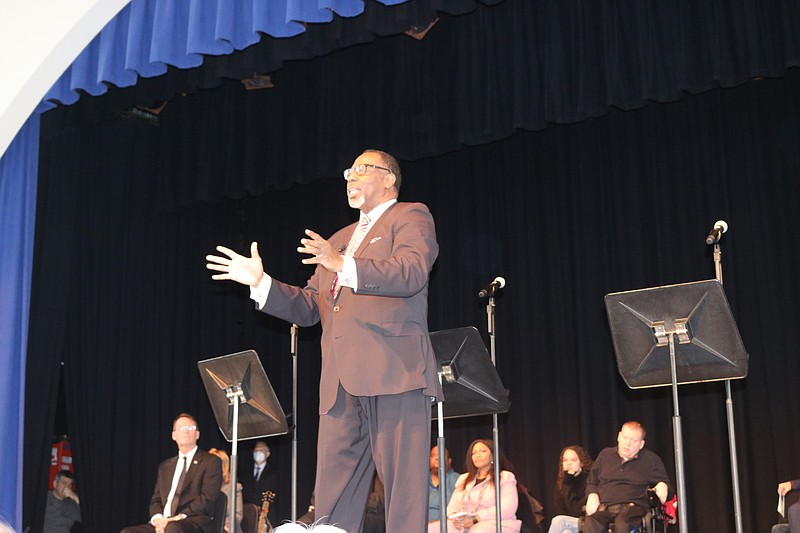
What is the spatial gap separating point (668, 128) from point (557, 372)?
2086 millimetres

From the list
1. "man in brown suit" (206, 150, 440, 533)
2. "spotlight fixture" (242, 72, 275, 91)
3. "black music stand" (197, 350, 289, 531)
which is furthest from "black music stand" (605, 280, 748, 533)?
"spotlight fixture" (242, 72, 275, 91)

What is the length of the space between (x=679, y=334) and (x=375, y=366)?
1.31m

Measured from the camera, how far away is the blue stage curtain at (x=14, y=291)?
4.98 meters

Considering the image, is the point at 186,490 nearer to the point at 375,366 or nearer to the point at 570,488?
the point at 570,488

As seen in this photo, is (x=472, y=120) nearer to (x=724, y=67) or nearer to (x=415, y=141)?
(x=415, y=141)

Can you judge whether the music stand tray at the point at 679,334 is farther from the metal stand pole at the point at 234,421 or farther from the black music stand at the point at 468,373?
the metal stand pole at the point at 234,421

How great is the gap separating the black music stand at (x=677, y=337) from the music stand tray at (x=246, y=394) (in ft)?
5.90

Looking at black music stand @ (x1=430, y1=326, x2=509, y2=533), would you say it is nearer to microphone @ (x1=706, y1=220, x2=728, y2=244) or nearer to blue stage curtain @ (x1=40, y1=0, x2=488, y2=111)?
microphone @ (x1=706, y1=220, x2=728, y2=244)

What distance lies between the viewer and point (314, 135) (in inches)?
267

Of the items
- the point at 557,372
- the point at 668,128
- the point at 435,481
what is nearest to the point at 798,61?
the point at 668,128

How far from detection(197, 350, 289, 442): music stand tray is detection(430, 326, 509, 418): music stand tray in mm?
988

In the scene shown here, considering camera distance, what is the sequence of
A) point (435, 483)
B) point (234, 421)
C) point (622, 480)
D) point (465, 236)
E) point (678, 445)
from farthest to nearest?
point (465, 236) < point (435, 483) < point (622, 480) < point (234, 421) < point (678, 445)

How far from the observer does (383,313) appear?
10.2 ft

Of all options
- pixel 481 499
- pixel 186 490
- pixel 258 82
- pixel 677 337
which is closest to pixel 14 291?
pixel 186 490
